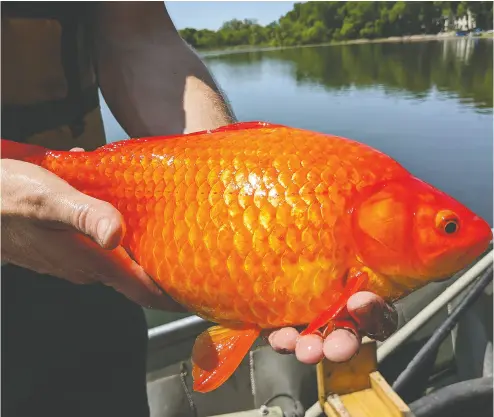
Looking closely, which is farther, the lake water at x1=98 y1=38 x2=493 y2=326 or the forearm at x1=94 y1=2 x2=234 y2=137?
the lake water at x1=98 y1=38 x2=493 y2=326

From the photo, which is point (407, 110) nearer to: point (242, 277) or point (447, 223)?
point (447, 223)

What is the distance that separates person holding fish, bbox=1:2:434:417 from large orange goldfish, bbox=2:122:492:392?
0.07 m

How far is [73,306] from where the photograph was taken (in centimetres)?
148

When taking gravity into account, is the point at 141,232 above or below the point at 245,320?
above

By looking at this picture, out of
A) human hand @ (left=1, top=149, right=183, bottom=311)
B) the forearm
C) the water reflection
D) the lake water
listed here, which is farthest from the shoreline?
human hand @ (left=1, top=149, right=183, bottom=311)

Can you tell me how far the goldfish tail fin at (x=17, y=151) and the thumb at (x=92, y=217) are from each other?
Answer: 0.14 m

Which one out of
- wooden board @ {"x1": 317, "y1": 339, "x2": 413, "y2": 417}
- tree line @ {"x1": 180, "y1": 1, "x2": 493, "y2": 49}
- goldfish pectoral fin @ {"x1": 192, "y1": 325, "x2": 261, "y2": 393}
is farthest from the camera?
tree line @ {"x1": 180, "y1": 1, "x2": 493, "y2": 49}

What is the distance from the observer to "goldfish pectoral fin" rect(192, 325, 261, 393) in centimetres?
112

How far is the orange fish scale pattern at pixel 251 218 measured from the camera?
1.02m

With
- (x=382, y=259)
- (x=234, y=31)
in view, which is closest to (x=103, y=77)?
(x=382, y=259)

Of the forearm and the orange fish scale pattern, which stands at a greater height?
the forearm

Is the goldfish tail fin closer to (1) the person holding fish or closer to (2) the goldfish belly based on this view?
(1) the person holding fish

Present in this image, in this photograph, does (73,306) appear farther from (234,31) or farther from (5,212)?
(234,31)

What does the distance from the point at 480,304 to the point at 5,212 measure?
2519 millimetres
